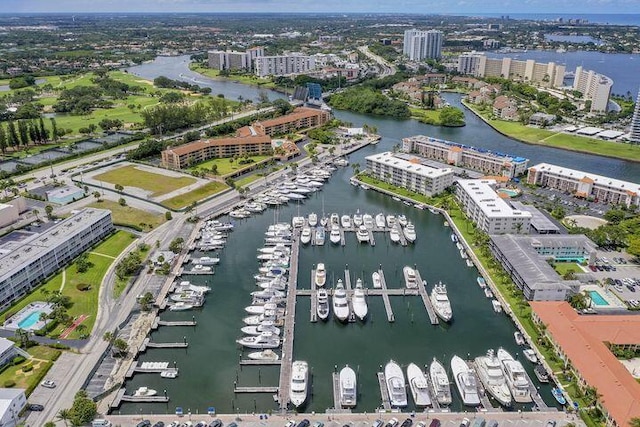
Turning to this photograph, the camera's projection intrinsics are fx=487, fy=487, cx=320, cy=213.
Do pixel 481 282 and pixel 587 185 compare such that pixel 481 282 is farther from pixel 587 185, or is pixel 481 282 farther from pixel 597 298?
pixel 587 185

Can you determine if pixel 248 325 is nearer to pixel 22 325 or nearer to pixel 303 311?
pixel 303 311

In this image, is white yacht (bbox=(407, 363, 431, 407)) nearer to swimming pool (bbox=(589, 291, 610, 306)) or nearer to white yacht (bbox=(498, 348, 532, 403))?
white yacht (bbox=(498, 348, 532, 403))

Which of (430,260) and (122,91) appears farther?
(122,91)

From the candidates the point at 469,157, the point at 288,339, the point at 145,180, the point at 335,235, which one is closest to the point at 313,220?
the point at 335,235

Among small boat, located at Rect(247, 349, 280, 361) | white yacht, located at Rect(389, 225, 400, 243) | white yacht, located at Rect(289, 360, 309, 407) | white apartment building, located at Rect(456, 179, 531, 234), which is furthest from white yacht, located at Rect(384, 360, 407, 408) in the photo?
white apartment building, located at Rect(456, 179, 531, 234)

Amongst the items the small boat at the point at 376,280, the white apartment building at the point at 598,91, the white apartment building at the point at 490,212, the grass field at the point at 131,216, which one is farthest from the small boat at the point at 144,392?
the white apartment building at the point at 598,91

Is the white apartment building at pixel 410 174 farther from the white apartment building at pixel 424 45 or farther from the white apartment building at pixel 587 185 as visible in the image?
the white apartment building at pixel 424 45

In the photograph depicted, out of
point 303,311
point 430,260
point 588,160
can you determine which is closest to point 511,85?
point 588,160
